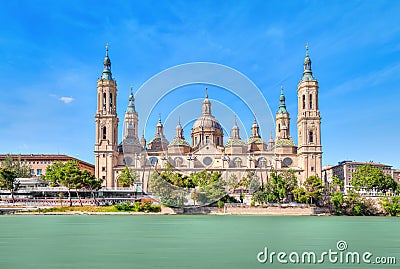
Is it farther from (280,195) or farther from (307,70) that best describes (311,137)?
(280,195)

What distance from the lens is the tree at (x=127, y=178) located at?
3524 inches

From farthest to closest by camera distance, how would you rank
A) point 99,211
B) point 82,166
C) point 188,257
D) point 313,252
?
point 82,166, point 99,211, point 313,252, point 188,257

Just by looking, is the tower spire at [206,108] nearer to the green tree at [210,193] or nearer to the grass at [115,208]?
the green tree at [210,193]

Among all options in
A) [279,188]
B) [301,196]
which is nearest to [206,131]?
[279,188]

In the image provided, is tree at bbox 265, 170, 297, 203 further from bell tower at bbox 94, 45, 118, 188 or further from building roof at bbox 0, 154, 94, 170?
building roof at bbox 0, 154, 94, 170

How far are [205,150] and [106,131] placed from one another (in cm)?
2204

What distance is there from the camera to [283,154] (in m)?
108

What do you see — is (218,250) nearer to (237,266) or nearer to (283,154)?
(237,266)

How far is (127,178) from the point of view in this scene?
89.9 m

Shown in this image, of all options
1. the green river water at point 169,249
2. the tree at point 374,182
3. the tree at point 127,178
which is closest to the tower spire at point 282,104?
the tree at point 374,182

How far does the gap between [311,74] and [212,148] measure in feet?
89.5

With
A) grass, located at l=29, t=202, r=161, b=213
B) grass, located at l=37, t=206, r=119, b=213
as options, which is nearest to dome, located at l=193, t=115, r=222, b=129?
grass, located at l=29, t=202, r=161, b=213

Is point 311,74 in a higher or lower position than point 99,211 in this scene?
higher

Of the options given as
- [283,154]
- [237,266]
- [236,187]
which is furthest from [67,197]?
[237,266]
